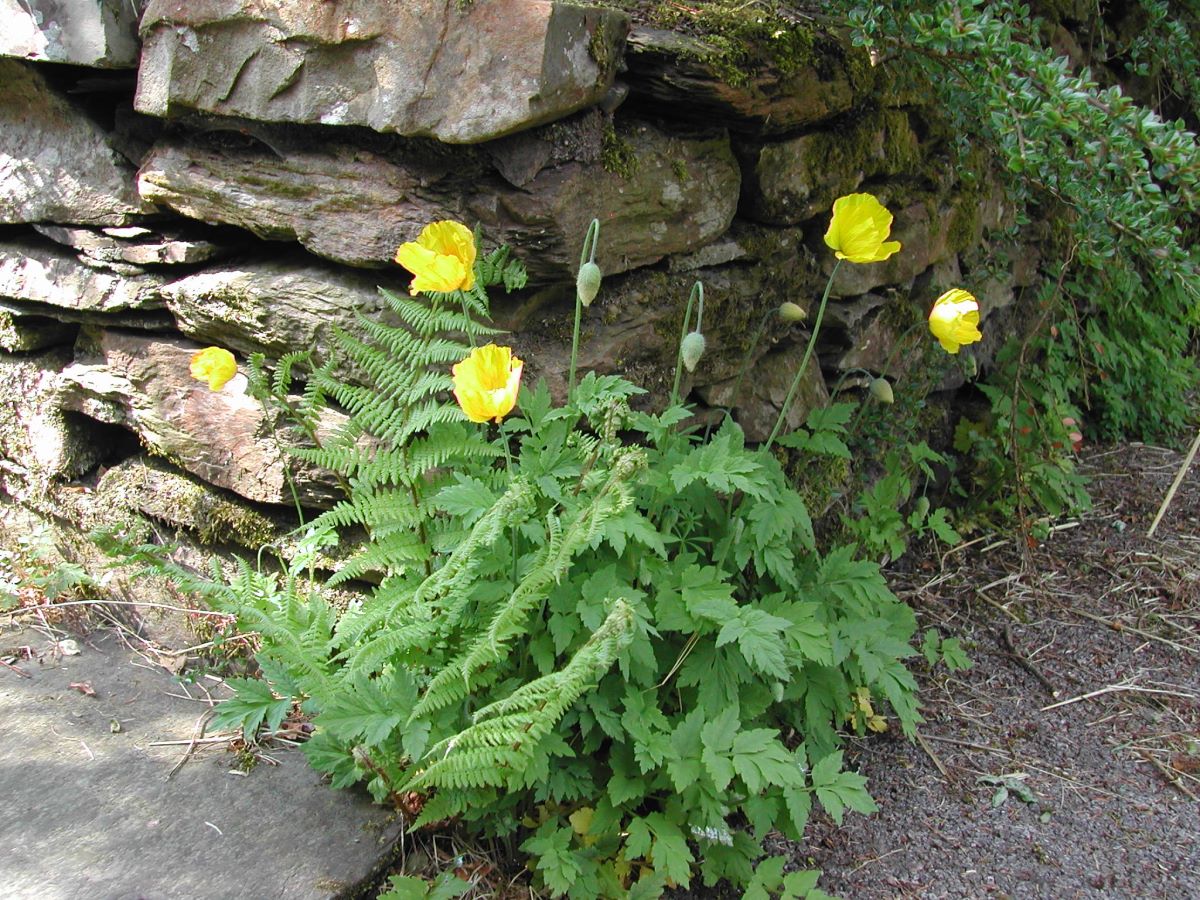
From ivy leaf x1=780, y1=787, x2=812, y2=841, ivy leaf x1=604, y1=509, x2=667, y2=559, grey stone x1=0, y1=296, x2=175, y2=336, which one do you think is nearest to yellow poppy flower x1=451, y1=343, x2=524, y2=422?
ivy leaf x1=604, y1=509, x2=667, y2=559

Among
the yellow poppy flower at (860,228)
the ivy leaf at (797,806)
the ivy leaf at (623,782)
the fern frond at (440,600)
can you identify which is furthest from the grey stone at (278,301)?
the ivy leaf at (797,806)

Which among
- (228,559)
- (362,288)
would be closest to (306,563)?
(228,559)

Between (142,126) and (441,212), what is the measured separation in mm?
967

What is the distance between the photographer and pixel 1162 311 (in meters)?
4.67

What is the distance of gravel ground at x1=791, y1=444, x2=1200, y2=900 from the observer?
223cm

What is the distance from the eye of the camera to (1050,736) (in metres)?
2.72

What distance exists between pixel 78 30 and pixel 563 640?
74.7 inches

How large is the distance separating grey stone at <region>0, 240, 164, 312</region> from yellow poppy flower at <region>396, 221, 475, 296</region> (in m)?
0.96

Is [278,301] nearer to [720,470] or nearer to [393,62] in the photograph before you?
[393,62]

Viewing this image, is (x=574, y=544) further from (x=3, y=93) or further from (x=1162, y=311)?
(x=1162, y=311)

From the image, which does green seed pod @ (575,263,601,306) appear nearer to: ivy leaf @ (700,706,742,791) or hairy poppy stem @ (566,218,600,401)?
hairy poppy stem @ (566,218,600,401)

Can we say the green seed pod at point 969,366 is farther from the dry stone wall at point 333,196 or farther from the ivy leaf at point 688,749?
the ivy leaf at point 688,749

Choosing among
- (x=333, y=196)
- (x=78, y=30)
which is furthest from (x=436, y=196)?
Answer: (x=78, y=30)

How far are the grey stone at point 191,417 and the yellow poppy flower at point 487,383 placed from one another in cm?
68
